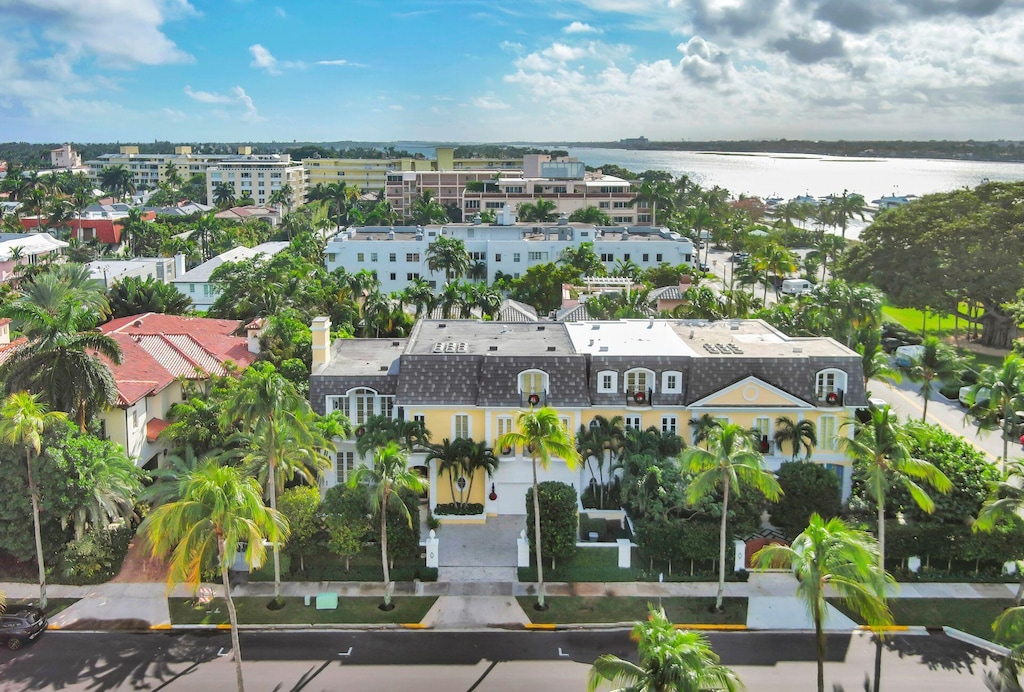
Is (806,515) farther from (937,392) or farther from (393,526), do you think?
(937,392)

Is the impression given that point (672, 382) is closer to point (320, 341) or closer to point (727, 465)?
point (727, 465)

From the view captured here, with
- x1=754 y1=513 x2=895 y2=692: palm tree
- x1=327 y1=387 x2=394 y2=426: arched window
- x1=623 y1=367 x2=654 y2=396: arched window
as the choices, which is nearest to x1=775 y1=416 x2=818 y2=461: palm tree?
x1=623 y1=367 x2=654 y2=396: arched window

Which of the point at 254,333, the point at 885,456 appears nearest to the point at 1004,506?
the point at 885,456

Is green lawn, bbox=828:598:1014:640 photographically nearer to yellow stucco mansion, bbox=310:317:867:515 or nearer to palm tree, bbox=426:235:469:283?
yellow stucco mansion, bbox=310:317:867:515

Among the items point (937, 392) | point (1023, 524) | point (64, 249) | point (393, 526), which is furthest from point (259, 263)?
point (1023, 524)

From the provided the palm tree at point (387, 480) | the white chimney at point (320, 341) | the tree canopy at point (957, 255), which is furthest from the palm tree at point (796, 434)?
the tree canopy at point (957, 255)
